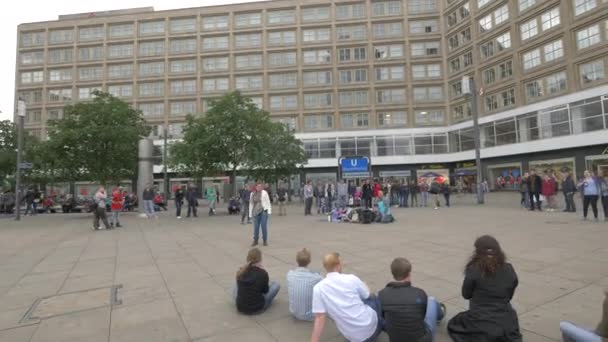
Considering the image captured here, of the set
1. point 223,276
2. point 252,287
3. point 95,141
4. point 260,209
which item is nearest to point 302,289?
point 252,287

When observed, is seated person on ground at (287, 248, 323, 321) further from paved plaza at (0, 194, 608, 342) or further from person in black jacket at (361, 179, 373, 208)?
person in black jacket at (361, 179, 373, 208)

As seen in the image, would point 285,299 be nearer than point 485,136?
Yes

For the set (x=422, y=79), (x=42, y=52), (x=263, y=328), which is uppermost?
(x=42, y=52)

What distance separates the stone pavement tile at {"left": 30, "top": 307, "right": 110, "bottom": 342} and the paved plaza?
1 cm

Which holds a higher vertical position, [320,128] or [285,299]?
[320,128]

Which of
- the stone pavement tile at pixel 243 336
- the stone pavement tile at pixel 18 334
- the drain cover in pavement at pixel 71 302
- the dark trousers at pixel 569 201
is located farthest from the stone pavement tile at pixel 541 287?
the dark trousers at pixel 569 201

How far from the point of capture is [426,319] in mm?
3506

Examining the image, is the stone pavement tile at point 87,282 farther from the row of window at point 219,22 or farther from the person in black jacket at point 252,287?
the row of window at point 219,22

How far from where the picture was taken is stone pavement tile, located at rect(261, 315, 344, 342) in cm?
381

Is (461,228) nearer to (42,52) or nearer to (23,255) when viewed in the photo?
(23,255)

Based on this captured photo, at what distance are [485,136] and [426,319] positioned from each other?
143 feet

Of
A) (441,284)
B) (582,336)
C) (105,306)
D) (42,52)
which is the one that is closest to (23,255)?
(105,306)

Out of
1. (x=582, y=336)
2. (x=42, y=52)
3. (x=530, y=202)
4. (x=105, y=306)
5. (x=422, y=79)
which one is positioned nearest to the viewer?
(x=582, y=336)

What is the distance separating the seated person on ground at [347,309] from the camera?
11.0ft
